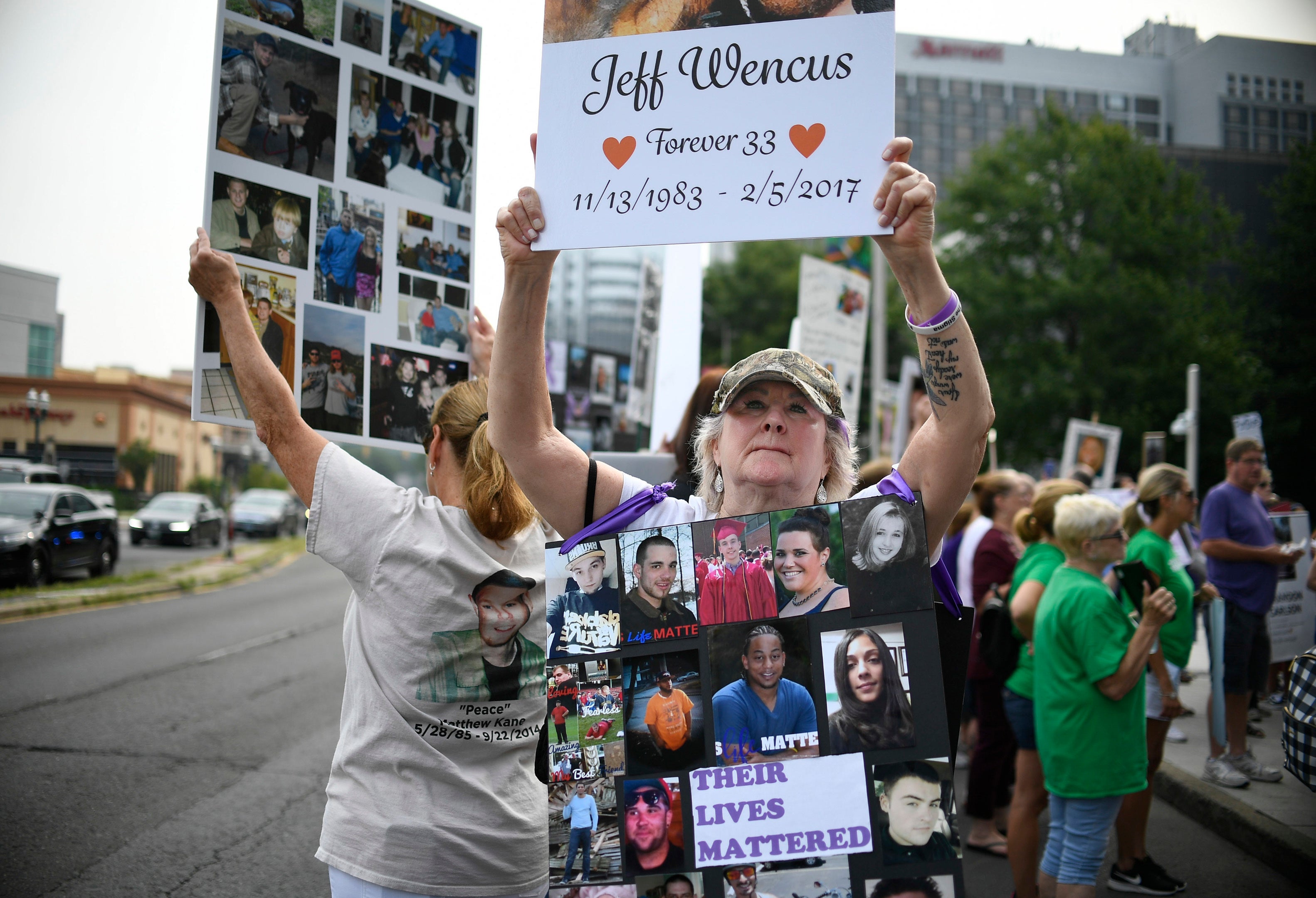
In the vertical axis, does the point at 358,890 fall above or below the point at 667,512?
below

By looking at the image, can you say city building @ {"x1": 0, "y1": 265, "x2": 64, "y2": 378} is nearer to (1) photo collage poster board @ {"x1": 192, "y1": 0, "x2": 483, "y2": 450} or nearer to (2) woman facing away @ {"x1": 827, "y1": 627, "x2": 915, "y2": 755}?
(1) photo collage poster board @ {"x1": 192, "y1": 0, "x2": 483, "y2": 450}

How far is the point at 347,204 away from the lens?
8.23ft

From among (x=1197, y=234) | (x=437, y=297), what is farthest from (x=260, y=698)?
(x=1197, y=234)

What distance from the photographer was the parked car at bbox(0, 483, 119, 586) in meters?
13.1

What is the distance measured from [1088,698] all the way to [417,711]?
2699 millimetres

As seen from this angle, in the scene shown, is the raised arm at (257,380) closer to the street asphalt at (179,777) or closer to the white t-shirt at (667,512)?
the white t-shirt at (667,512)

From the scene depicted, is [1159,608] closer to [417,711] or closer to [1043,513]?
[1043,513]

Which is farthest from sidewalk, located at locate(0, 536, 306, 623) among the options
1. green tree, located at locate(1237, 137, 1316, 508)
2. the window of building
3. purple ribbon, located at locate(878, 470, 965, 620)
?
green tree, located at locate(1237, 137, 1316, 508)

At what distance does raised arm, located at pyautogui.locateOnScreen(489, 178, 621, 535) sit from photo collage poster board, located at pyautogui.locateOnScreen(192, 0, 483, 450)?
2.56 ft

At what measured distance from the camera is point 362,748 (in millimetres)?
2020

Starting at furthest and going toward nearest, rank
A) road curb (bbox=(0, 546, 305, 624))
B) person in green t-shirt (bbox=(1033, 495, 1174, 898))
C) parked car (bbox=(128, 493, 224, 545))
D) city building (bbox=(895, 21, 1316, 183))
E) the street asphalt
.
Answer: city building (bbox=(895, 21, 1316, 183))
parked car (bbox=(128, 493, 224, 545))
road curb (bbox=(0, 546, 305, 624))
the street asphalt
person in green t-shirt (bbox=(1033, 495, 1174, 898))

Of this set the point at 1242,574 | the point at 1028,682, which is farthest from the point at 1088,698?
the point at 1242,574

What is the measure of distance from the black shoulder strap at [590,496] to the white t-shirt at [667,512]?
59mm

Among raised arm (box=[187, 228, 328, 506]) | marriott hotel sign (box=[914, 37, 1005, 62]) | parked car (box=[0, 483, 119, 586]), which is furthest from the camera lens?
marriott hotel sign (box=[914, 37, 1005, 62])
